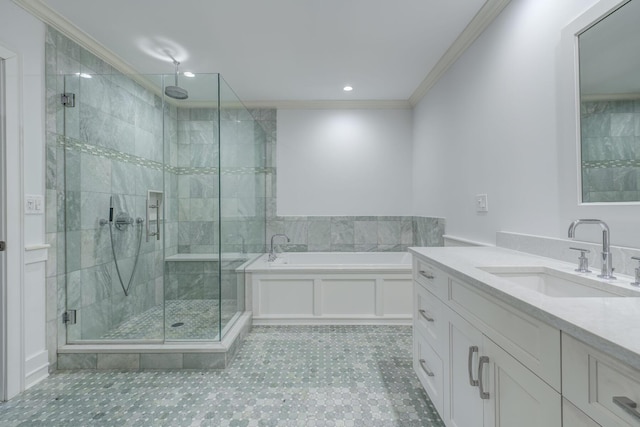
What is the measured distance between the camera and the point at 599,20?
47.2 inches

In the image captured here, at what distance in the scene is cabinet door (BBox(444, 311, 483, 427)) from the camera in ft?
3.53

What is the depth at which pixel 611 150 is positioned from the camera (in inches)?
46.5

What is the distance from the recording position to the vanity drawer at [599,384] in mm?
521

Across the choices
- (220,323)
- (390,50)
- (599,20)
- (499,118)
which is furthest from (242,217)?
(599,20)

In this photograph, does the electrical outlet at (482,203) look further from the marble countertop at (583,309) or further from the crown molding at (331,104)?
the crown molding at (331,104)

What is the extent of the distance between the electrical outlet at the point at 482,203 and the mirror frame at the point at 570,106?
65 centimetres

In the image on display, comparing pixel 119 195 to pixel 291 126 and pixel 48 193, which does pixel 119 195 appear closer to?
pixel 48 193

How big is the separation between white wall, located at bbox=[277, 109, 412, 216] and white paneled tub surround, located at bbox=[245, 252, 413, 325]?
1024 millimetres

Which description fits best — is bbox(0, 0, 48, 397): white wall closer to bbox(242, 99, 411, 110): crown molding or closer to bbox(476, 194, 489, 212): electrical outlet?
bbox(242, 99, 411, 110): crown molding

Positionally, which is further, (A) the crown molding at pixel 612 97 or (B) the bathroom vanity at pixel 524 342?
(A) the crown molding at pixel 612 97

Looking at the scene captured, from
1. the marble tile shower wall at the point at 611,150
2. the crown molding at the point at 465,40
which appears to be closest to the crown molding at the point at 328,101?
the crown molding at the point at 465,40

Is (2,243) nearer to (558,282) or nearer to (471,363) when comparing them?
(471,363)

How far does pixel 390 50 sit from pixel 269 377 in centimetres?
273

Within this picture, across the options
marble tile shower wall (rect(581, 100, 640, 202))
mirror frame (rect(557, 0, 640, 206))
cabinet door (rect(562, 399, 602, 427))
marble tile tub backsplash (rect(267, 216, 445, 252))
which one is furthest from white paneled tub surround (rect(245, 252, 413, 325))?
cabinet door (rect(562, 399, 602, 427))
